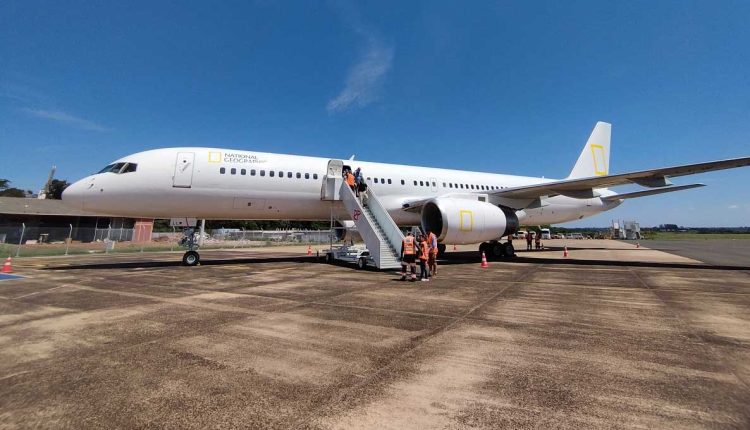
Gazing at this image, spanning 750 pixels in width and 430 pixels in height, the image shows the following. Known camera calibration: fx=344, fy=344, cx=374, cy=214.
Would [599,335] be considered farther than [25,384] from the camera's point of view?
Yes

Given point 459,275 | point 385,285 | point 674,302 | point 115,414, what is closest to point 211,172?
point 385,285

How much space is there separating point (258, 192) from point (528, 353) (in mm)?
11420

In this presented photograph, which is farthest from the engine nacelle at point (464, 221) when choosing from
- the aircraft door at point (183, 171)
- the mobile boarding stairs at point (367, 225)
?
the aircraft door at point (183, 171)

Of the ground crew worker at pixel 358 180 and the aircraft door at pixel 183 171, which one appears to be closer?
the aircraft door at pixel 183 171

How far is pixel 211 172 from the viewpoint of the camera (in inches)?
489

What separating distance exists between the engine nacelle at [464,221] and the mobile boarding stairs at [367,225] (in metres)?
2.02

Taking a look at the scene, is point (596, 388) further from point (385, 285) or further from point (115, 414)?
point (385, 285)

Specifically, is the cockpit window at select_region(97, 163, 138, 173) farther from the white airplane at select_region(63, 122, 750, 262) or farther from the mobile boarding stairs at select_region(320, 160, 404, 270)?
the mobile boarding stairs at select_region(320, 160, 404, 270)

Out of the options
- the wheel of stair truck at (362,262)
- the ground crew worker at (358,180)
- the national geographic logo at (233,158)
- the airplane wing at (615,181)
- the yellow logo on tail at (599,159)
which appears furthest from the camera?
the yellow logo on tail at (599,159)

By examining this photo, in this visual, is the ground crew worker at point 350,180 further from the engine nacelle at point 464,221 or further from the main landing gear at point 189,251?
the main landing gear at point 189,251

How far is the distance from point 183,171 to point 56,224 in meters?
40.6

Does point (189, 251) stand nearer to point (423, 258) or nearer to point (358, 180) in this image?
point (358, 180)

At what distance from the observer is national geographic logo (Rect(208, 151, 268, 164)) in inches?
499

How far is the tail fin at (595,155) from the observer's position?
2281 cm
